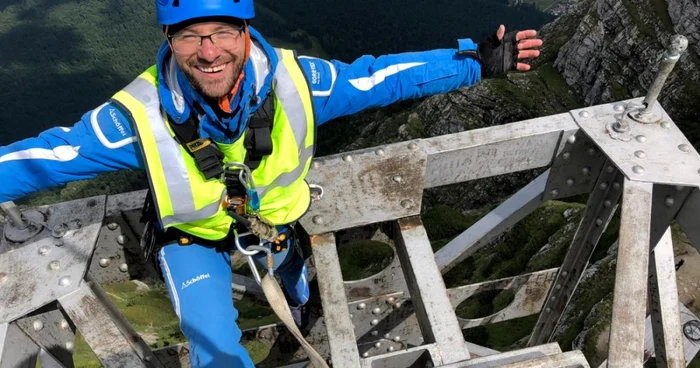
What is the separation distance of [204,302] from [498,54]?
12.3 ft

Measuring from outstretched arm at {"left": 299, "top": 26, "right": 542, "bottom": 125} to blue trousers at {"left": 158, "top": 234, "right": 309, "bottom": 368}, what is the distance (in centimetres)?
182

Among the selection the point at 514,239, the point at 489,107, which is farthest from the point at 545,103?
the point at 514,239

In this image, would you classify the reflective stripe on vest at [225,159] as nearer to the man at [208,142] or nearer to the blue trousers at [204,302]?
the man at [208,142]

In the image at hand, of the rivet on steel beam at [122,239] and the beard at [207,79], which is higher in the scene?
the beard at [207,79]

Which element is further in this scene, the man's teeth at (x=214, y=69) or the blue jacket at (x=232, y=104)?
the man's teeth at (x=214, y=69)

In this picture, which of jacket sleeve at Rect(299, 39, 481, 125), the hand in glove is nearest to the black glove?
the hand in glove

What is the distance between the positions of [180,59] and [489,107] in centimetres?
7571

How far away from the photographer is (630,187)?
4449 mm

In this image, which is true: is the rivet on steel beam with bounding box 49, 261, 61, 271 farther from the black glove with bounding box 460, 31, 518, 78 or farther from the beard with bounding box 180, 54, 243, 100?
the black glove with bounding box 460, 31, 518, 78

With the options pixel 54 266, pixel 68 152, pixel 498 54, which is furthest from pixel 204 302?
pixel 498 54

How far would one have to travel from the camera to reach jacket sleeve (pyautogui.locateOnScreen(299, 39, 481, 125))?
17.2 feet

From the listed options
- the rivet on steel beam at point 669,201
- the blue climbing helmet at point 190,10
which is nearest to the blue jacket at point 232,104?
the blue climbing helmet at point 190,10

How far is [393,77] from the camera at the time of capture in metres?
5.33

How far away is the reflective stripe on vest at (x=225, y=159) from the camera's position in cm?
432
